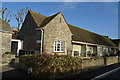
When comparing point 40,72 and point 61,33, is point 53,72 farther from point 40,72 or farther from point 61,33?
point 61,33

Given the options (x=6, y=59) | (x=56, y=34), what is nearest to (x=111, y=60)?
(x=56, y=34)

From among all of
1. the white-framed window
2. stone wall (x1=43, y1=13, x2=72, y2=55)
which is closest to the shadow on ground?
stone wall (x1=43, y1=13, x2=72, y2=55)

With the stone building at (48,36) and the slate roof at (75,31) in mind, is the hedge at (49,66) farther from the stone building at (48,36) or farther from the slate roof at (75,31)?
the slate roof at (75,31)

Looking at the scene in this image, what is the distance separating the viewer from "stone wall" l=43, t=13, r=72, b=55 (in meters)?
14.4

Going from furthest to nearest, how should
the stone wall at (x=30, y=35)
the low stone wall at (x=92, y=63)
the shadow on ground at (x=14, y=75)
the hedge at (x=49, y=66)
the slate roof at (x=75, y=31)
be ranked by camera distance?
1. the slate roof at (x=75, y=31)
2. the stone wall at (x=30, y=35)
3. the low stone wall at (x=92, y=63)
4. the shadow on ground at (x=14, y=75)
5. the hedge at (x=49, y=66)

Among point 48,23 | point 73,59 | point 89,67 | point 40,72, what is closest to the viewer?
point 40,72

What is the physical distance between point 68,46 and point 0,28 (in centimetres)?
964

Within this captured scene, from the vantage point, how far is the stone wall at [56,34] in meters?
14.4

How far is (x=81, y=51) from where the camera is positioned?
2034 centimetres

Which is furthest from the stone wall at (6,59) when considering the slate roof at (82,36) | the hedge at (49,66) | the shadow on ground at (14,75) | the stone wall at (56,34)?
the slate roof at (82,36)

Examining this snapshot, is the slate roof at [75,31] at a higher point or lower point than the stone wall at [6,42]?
higher

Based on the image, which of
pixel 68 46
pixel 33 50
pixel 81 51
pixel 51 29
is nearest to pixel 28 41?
pixel 33 50

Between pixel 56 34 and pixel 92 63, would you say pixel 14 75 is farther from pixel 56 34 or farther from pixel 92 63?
pixel 56 34

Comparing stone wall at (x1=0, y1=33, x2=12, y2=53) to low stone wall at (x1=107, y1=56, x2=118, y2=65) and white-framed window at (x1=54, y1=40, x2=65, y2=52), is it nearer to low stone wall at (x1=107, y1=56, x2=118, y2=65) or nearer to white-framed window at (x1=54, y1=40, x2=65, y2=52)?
white-framed window at (x1=54, y1=40, x2=65, y2=52)
